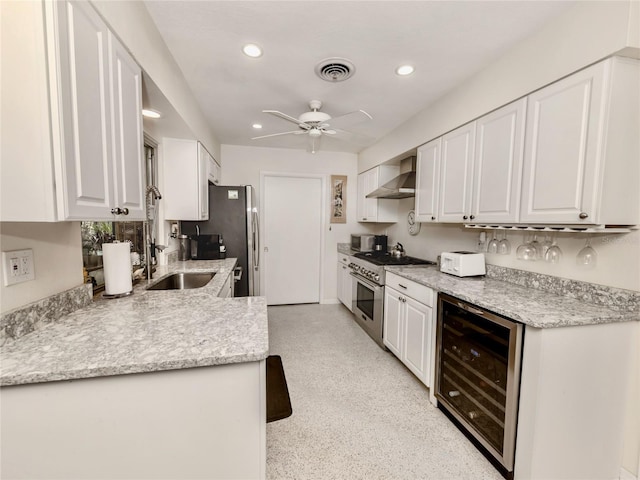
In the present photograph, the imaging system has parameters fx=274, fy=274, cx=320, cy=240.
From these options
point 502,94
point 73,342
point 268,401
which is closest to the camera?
point 73,342

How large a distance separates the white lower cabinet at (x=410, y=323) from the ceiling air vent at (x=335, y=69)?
1.73 meters

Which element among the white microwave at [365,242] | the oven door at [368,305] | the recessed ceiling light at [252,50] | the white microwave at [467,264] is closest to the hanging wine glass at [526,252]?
the white microwave at [467,264]

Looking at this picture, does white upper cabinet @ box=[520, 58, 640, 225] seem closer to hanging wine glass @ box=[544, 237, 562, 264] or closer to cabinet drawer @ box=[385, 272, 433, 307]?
hanging wine glass @ box=[544, 237, 562, 264]

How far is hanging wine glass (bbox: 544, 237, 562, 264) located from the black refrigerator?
9.11 ft

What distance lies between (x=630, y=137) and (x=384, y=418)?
2.17 metres

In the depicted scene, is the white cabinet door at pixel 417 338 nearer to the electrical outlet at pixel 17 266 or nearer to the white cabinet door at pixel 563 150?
the white cabinet door at pixel 563 150

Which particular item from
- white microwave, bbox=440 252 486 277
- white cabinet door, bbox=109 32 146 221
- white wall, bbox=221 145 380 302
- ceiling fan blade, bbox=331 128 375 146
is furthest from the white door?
white cabinet door, bbox=109 32 146 221

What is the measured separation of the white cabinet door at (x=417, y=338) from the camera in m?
2.12

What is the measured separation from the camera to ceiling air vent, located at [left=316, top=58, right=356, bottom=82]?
1.92 m

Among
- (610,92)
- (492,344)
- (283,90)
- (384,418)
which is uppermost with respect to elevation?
(283,90)

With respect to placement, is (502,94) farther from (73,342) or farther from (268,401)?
(73,342)

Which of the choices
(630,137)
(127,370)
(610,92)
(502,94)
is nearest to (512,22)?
(502,94)

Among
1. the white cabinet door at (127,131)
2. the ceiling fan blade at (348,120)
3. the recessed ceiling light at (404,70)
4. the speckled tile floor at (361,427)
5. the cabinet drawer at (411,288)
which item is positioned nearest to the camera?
the white cabinet door at (127,131)

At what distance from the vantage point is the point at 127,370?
0.85 metres
